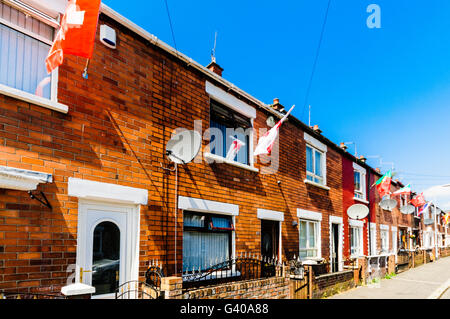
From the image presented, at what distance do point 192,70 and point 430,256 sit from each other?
27359 millimetres

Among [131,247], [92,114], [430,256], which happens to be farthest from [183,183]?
[430,256]

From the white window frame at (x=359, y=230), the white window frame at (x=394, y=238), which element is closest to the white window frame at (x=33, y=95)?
the white window frame at (x=359, y=230)

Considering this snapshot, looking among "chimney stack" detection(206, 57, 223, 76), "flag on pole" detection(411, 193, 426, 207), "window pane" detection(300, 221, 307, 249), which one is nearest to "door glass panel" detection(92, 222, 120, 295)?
"chimney stack" detection(206, 57, 223, 76)

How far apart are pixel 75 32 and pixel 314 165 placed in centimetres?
1034

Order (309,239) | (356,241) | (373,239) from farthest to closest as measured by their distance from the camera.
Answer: (373,239)
(356,241)
(309,239)

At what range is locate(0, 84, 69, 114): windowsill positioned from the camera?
15.3 feet

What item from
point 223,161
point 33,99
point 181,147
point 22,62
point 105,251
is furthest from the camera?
point 223,161

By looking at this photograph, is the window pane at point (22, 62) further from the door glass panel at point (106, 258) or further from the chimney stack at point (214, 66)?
the chimney stack at point (214, 66)

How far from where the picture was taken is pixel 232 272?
8.20 m

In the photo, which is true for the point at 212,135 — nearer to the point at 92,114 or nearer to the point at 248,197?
the point at 248,197

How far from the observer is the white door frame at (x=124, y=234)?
212 inches

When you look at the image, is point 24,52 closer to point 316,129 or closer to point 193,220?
point 193,220

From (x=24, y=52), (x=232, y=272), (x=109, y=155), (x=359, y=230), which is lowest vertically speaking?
(x=232, y=272)

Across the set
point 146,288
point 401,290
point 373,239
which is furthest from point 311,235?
point 146,288
